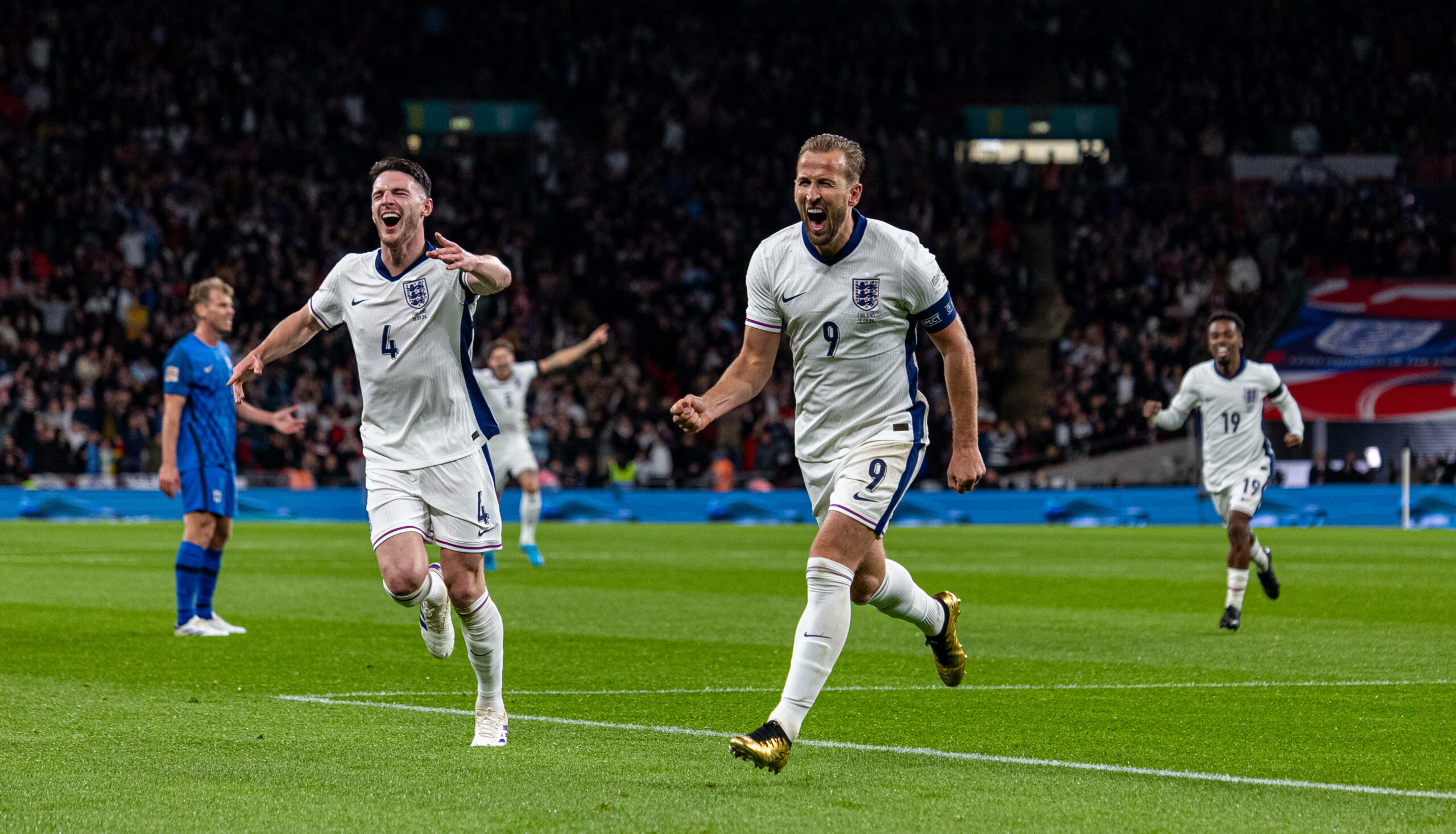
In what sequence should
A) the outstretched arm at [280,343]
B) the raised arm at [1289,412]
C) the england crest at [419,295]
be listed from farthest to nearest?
the raised arm at [1289,412]
the outstretched arm at [280,343]
the england crest at [419,295]

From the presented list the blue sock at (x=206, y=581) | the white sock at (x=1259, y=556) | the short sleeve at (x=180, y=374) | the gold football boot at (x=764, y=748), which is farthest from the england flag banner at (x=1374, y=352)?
the gold football boot at (x=764, y=748)

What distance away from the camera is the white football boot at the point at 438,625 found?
7691 mm

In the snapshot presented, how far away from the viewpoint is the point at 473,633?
23.5 feet

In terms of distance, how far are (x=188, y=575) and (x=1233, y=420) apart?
8085mm

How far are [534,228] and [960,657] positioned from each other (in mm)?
30802

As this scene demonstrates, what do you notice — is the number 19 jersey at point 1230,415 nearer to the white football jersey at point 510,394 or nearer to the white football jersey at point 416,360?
the white football jersey at point 416,360

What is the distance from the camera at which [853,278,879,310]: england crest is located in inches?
267

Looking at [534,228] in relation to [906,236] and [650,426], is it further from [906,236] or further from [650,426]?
[906,236]

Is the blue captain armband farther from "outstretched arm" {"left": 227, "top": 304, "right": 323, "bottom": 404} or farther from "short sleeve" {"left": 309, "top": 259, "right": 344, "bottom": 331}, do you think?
"outstretched arm" {"left": 227, "top": 304, "right": 323, "bottom": 404}

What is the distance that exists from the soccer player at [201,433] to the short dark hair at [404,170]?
14.8 feet

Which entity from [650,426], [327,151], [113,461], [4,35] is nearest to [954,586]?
[650,426]

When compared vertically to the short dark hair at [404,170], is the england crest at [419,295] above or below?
below

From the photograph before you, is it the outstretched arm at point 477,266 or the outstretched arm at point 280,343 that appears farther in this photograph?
the outstretched arm at point 280,343

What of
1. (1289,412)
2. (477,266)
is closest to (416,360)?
(477,266)
